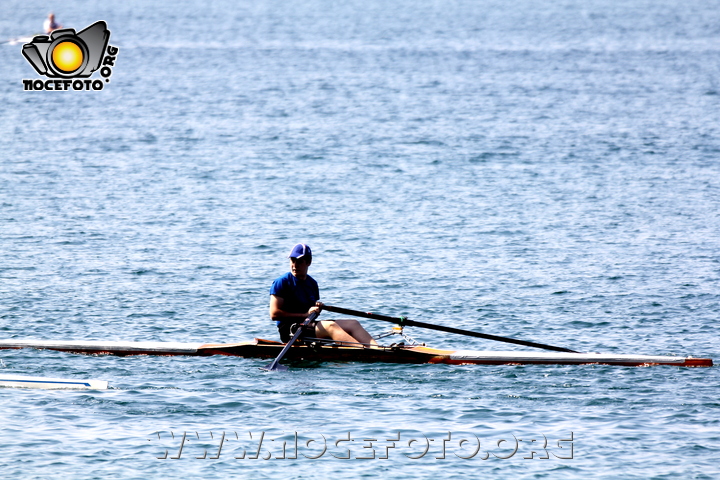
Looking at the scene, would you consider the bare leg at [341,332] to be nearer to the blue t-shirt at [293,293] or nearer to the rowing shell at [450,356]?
the rowing shell at [450,356]

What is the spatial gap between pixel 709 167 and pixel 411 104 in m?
16.3

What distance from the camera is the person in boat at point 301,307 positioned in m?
14.2

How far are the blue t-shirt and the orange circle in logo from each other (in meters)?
18.6

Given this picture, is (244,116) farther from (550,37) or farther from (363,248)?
(550,37)

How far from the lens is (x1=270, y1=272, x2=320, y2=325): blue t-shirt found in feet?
46.5

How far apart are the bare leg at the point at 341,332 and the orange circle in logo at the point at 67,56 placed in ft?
62.1

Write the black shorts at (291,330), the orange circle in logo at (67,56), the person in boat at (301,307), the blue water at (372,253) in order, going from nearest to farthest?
the blue water at (372,253)
the person in boat at (301,307)
the black shorts at (291,330)
the orange circle in logo at (67,56)

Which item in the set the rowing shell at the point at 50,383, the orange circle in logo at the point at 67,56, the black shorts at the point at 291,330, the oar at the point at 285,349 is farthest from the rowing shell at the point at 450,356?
the orange circle in logo at the point at 67,56

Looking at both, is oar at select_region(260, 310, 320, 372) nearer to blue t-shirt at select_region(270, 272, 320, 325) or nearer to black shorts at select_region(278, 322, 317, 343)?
black shorts at select_region(278, 322, 317, 343)

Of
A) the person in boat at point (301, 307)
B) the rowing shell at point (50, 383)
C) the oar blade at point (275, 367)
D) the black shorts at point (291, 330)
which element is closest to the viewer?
the rowing shell at point (50, 383)

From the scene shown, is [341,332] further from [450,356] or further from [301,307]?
[450,356]

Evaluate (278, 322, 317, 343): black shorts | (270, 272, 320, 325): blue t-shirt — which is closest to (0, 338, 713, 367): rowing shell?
(278, 322, 317, 343): black shorts

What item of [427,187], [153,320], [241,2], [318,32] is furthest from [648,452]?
[241,2]

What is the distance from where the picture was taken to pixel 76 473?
1112 centimetres
